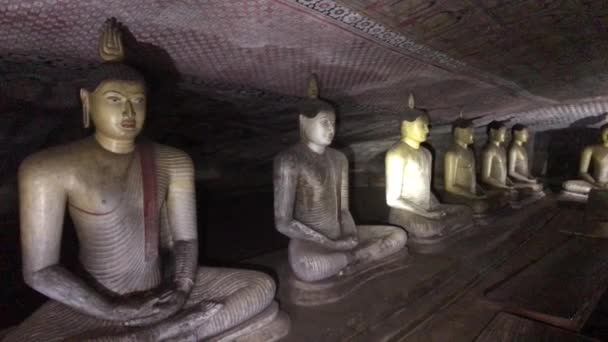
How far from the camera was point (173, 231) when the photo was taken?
8.15 ft

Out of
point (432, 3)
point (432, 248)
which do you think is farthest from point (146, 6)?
point (432, 248)

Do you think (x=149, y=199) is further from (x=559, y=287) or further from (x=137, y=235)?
(x=559, y=287)

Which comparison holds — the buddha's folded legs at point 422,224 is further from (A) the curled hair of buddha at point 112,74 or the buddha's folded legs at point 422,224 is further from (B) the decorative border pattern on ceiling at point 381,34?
(A) the curled hair of buddha at point 112,74

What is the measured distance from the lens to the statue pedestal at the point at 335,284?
2699mm

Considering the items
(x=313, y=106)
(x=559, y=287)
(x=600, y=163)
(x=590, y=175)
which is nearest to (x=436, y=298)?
(x=559, y=287)

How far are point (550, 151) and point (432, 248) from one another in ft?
26.8

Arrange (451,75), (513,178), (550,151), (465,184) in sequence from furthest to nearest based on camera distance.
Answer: (550,151), (513,178), (465,184), (451,75)

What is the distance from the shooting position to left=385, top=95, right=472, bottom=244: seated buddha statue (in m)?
3.98

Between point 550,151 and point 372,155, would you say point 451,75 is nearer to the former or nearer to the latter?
point 372,155

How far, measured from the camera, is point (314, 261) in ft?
9.18

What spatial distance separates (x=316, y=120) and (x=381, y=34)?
871 mm

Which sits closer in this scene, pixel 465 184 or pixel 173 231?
pixel 173 231

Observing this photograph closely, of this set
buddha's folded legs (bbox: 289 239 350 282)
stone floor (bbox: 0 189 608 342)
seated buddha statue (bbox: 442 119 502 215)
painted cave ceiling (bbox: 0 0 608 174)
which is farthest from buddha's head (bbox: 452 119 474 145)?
buddha's folded legs (bbox: 289 239 350 282)

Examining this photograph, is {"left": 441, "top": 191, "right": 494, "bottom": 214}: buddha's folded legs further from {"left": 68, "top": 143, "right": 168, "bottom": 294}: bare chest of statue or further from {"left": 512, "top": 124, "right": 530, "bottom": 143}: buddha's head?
{"left": 68, "top": 143, "right": 168, "bottom": 294}: bare chest of statue
